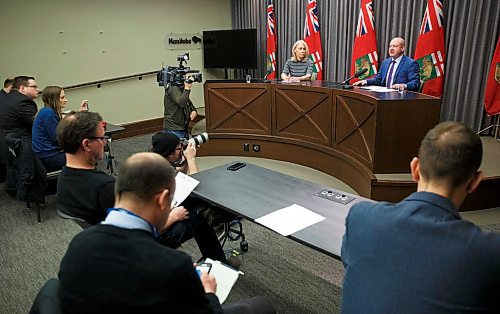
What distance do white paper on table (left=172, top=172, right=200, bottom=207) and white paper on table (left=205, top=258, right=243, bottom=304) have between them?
0.57 metres

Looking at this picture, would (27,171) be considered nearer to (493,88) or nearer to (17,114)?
(17,114)

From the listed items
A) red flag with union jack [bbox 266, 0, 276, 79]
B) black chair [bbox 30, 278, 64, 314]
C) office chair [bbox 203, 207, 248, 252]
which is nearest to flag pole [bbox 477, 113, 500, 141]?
office chair [bbox 203, 207, 248, 252]

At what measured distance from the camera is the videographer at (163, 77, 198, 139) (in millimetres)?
4652

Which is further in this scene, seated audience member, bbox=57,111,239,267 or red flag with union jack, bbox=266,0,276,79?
red flag with union jack, bbox=266,0,276,79

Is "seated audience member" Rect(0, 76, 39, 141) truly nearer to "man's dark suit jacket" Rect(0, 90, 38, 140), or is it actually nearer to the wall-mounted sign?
"man's dark suit jacket" Rect(0, 90, 38, 140)

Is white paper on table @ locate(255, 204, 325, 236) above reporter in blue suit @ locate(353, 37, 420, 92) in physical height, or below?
below

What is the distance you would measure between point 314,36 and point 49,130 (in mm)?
4204

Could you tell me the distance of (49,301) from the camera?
3.84 feet

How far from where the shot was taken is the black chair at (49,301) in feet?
3.75

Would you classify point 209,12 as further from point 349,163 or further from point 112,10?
point 349,163

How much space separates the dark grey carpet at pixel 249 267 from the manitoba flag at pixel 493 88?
294cm

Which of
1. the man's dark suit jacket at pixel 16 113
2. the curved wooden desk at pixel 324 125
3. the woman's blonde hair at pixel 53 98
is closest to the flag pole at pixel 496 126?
the curved wooden desk at pixel 324 125

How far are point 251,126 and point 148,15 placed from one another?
3.03m

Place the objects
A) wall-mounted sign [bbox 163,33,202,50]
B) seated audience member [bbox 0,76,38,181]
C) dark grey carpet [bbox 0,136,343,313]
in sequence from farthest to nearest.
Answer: wall-mounted sign [bbox 163,33,202,50] → seated audience member [bbox 0,76,38,181] → dark grey carpet [bbox 0,136,343,313]
